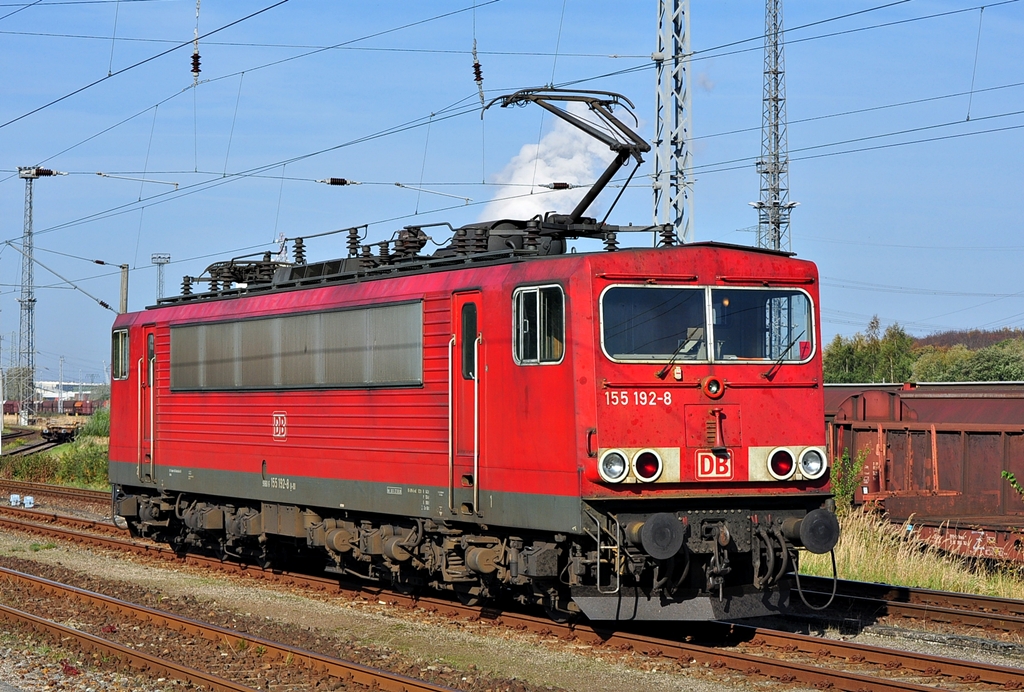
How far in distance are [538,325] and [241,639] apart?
13.7 feet

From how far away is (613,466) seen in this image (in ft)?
34.9

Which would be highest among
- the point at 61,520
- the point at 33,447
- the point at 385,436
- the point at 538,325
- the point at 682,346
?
the point at 538,325

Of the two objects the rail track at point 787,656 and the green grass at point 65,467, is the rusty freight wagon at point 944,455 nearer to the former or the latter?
the rail track at point 787,656

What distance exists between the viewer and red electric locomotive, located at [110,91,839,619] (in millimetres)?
10820

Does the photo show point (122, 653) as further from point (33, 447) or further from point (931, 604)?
point (33, 447)

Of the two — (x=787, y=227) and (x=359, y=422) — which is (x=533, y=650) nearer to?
(x=359, y=422)

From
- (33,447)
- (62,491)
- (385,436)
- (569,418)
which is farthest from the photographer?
(33,447)

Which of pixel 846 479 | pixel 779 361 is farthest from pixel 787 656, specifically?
pixel 846 479

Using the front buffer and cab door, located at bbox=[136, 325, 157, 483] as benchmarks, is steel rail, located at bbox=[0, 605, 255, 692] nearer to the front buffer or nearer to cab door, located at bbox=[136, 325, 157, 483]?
the front buffer

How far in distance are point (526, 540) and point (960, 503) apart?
9717mm

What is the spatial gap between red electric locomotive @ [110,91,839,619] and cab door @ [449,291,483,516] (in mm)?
22

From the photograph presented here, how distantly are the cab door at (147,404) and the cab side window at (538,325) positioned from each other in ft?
29.8

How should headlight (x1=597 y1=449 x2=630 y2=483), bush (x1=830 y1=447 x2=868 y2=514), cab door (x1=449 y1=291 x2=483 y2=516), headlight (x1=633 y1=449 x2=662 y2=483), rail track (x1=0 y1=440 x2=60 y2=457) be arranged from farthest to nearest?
1. rail track (x1=0 y1=440 x2=60 y2=457)
2. bush (x1=830 y1=447 x2=868 y2=514)
3. cab door (x1=449 y1=291 x2=483 y2=516)
4. headlight (x1=633 y1=449 x2=662 y2=483)
5. headlight (x1=597 y1=449 x2=630 y2=483)

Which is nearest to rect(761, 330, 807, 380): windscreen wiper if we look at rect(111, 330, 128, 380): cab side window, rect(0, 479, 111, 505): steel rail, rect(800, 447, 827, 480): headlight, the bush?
rect(800, 447, 827, 480): headlight
